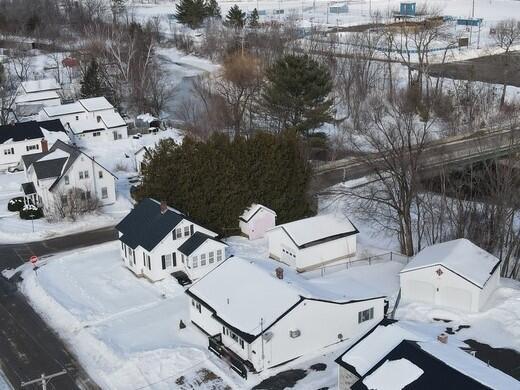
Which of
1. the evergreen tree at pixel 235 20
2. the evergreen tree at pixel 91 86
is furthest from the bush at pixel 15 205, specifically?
the evergreen tree at pixel 235 20

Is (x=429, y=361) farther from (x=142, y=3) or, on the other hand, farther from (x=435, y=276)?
(x=142, y=3)

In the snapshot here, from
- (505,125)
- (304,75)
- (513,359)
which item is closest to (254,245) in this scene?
(513,359)

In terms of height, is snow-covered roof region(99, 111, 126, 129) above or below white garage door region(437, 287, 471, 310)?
above

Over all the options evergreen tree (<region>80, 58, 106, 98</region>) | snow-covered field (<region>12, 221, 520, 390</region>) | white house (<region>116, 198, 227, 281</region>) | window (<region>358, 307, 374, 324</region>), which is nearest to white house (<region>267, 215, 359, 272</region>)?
snow-covered field (<region>12, 221, 520, 390</region>)

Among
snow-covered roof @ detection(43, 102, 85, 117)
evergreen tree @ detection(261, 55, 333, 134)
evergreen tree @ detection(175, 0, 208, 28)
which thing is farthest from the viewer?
evergreen tree @ detection(175, 0, 208, 28)

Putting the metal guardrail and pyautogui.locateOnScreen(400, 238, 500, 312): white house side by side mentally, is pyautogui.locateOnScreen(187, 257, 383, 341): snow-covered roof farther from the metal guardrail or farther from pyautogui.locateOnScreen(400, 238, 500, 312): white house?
the metal guardrail

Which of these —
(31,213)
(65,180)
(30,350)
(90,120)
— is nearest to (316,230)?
(30,350)

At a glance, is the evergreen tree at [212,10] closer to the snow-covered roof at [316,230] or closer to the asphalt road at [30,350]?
the snow-covered roof at [316,230]
